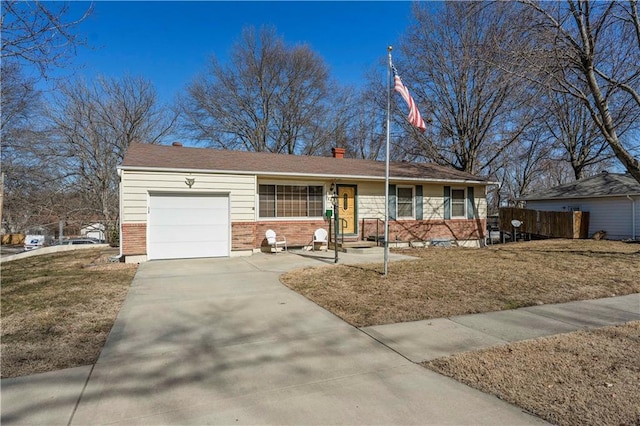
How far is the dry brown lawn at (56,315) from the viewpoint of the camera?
12.4 feet

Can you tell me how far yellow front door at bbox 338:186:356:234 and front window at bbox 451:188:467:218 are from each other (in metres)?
4.74

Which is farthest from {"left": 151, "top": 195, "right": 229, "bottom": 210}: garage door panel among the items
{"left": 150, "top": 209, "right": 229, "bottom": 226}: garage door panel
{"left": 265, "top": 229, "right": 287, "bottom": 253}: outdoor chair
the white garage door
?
{"left": 265, "top": 229, "right": 287, "bottom": 253}: outdoor chair

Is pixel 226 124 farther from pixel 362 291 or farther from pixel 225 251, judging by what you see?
pixel 362 291

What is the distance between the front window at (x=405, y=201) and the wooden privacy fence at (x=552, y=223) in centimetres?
987

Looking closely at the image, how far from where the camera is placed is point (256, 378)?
3.38m

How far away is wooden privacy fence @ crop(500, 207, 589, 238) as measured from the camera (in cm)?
1931

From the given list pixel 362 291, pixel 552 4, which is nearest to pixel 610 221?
pixel 552 4

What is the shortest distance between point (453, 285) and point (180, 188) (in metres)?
8.01

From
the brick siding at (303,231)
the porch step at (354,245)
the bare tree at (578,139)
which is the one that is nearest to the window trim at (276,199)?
the brick siding at (303,231)

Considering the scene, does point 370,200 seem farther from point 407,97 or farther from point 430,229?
point 407,97

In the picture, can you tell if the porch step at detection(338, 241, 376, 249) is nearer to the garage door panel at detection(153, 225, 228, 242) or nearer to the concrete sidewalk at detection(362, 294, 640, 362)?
the garage door panel at detection(153, 225, 228, 242)

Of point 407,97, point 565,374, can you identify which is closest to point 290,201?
point 407,97

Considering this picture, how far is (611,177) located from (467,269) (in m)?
18.3

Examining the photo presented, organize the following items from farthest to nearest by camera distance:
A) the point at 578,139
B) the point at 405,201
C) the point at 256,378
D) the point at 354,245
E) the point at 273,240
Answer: the point at 578,139, the point at 405,201, the point at 354,245, the point at 273,240, the point at 256,378
